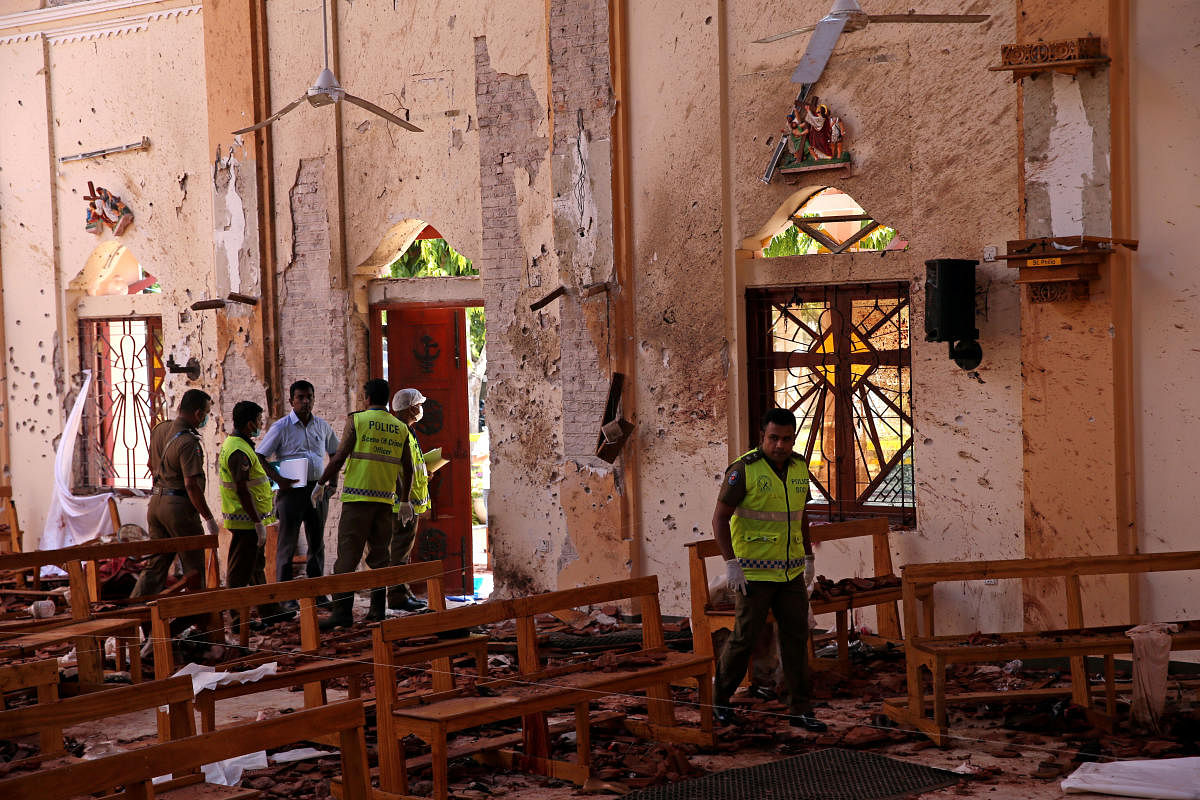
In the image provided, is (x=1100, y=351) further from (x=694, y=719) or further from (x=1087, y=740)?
(x=694, y=719)

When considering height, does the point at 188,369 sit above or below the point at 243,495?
above

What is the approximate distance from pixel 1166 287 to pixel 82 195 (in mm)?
10876

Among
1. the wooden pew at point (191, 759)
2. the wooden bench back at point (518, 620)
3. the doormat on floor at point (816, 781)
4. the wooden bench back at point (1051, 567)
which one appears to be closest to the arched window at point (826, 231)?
the wooden bench back at point (1051, 567)

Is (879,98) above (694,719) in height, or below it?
above

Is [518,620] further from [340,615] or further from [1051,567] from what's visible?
[340,615]

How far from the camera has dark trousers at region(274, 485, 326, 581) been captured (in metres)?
11.1

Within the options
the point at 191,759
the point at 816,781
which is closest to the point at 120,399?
the point at 816,781

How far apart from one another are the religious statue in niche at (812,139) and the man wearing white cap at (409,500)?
3513 mm

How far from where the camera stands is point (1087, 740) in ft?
21.9

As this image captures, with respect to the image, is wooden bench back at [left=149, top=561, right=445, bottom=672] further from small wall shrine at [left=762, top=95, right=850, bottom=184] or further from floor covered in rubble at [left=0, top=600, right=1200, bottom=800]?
small wall shrine at [left=762, top=95, right=850, bottom=184]

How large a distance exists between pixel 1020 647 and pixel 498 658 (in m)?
3.82

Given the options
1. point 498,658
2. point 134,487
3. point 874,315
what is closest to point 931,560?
point 874,315

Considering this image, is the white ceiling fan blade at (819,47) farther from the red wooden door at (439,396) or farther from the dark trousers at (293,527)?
the dark trousers at (293,527)

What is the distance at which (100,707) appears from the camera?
5004 mm
